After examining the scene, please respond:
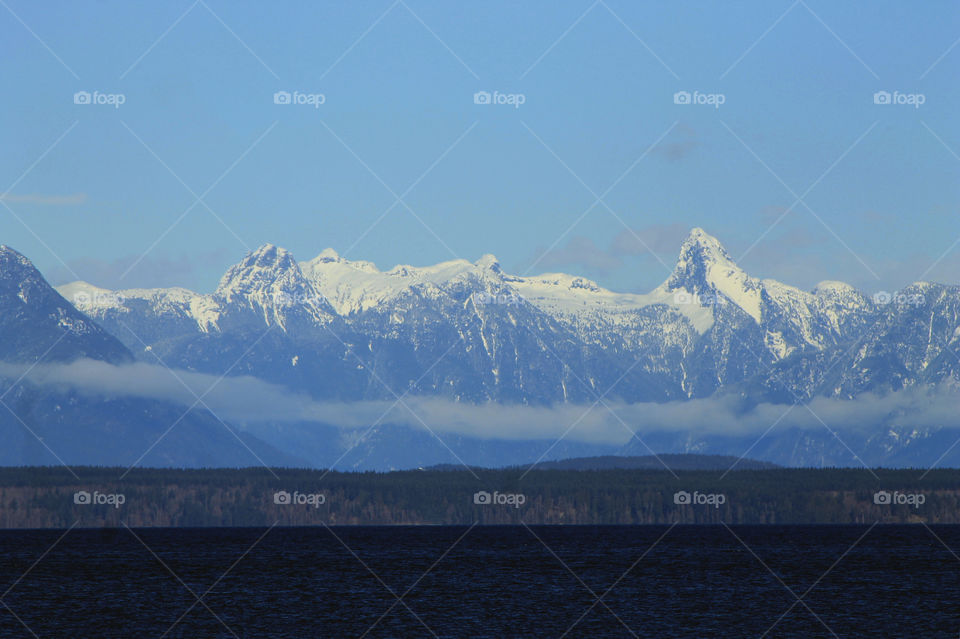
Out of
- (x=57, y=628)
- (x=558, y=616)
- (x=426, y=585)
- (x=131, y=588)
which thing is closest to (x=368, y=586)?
(x=426, y=585)

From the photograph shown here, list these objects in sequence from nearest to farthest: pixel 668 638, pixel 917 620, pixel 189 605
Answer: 1. pixel 668 638
2. pixel 917 620
3. pixel 189 605

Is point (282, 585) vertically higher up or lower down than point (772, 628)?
higher up

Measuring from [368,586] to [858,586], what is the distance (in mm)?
55833

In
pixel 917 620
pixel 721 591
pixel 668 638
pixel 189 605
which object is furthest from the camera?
pixel 721 591

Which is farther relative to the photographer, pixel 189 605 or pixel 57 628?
pixel 189 605

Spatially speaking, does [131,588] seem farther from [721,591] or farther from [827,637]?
[827,637]

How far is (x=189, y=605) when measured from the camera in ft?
431

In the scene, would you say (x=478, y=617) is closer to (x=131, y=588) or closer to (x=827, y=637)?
(x=827, y=637)

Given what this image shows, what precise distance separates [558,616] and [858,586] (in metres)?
49.4

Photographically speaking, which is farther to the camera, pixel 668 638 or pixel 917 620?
pixel 917 620

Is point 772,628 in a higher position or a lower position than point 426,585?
lower

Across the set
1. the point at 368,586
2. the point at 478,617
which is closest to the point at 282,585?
the point at 368,586

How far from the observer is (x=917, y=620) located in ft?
392

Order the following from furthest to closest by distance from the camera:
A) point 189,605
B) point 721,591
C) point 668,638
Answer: point 721,591 → point 189,605 → point 668,638
